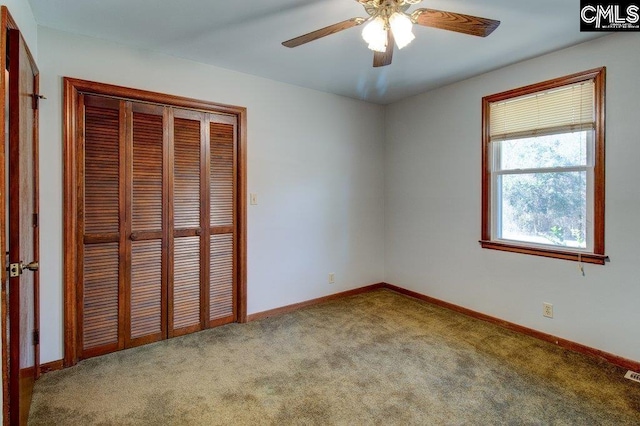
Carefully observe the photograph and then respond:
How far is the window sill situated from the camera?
2.53 metres

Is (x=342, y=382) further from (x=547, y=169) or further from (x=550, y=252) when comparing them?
(x=547, y=169)

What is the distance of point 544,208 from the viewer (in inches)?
114

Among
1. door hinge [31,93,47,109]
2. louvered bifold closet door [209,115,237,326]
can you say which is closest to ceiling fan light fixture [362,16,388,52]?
louvered bifold closet door [209,115,237,326]

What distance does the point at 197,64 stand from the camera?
115 inches

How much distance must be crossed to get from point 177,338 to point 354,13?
114 inches

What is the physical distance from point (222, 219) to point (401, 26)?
2.23 m

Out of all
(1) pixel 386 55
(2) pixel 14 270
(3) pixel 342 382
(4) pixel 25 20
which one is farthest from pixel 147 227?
(1) pixel 386 55

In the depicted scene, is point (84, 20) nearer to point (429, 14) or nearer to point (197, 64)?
point (197, 64)

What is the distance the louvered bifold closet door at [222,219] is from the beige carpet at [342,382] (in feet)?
0.84

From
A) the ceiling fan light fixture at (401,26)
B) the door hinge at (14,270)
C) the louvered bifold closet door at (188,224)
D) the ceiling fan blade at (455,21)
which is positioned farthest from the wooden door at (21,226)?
the ceiling fan blade at (455,21)

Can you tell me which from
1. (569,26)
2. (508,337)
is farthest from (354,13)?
(508,337)

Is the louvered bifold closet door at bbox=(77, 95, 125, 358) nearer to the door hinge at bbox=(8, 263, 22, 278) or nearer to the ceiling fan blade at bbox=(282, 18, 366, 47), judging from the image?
the door hinge at bbox=(8, 263, 22, 278)

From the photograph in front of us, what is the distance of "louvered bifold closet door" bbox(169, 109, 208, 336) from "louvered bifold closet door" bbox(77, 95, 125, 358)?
40 cm

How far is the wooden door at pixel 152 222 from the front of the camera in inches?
98.6
